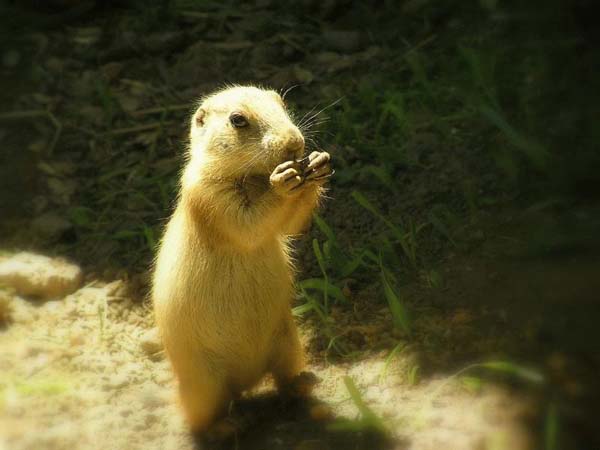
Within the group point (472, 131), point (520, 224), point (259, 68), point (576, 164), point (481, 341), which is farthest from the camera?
point (259, 68)

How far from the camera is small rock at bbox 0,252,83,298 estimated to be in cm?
491

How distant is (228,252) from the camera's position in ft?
12.9

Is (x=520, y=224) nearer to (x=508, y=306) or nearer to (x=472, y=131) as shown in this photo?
(x=508, y=306)

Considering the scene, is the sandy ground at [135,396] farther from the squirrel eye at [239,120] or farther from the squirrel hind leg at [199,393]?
the squirrel eye at [239,120]

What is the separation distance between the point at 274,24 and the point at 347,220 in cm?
203

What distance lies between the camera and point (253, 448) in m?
3.78

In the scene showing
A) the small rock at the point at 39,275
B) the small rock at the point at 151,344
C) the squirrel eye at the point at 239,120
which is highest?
the squirrel eye at the point at 239,120

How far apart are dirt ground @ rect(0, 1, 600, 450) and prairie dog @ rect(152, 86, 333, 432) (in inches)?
10.7

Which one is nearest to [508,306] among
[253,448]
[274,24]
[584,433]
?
[584,433]

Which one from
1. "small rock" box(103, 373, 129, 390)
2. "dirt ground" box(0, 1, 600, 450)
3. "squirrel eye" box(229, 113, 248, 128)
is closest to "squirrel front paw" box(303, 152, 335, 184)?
"squirrel eye" box(229, 113, 248, 128)

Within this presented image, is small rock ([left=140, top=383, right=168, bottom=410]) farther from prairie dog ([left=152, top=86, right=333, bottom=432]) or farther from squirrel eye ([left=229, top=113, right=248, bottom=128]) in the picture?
squirrel eye ([left=229, top=113, right=248, bottom=128])

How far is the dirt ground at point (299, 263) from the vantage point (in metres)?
2.78

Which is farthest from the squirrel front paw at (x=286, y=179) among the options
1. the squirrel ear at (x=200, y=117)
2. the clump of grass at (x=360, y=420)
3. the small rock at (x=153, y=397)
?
the small rock at (x=153, y=397)

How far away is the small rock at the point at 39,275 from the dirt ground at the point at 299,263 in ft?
0.16
